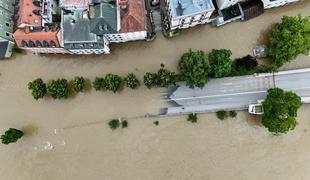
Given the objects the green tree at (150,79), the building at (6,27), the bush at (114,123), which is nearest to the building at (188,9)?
the green tree at (150,79)

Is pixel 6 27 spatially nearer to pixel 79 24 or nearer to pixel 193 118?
pixel 79 24

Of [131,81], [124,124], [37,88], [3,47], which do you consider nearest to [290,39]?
[131,81]

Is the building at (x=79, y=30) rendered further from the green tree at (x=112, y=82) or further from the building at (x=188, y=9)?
the building at (x=188, y=9)

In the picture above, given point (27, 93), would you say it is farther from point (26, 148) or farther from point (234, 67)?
point (234, 67)

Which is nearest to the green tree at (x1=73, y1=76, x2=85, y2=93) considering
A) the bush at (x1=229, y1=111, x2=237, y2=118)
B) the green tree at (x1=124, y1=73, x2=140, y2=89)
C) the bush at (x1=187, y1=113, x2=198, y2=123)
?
the green tree at (x1=124, y1=73, x2=140, y2=89)

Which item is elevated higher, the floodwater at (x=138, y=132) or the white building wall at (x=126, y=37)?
the white building wall at (x=126, y=37)

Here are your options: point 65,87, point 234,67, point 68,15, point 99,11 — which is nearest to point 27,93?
point 65,87
